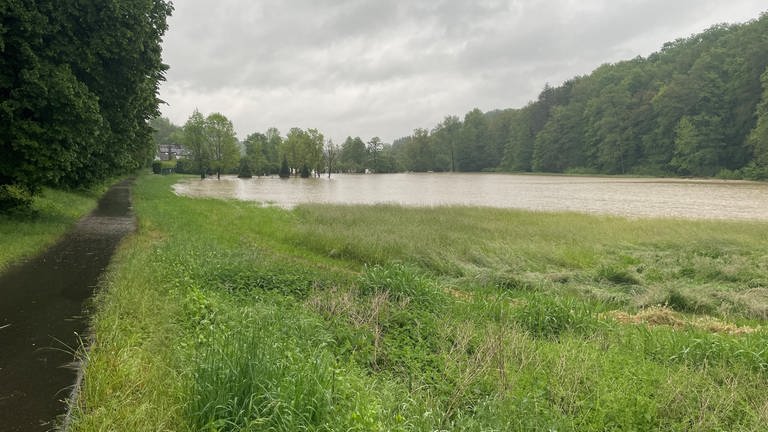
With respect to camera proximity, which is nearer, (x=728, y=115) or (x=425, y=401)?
(x=425, y=401)

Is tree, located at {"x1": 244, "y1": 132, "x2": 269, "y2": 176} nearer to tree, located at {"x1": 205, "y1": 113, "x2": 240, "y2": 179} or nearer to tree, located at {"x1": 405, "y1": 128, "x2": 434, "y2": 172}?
tree, located at {"x1": 205, "y1": 113, "x2": 240, "y2": 179}

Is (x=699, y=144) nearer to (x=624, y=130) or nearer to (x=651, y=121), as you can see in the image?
(x=651, y=121)

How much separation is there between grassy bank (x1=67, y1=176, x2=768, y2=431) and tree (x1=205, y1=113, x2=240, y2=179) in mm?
86413

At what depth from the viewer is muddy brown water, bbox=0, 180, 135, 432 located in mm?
3822

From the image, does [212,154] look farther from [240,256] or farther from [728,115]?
[728,115]

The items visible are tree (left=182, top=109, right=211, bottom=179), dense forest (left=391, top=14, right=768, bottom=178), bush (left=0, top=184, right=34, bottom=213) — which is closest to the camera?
bush (left=0, top=184, right=34, bottom=213)

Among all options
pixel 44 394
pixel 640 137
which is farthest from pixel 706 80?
pixel 44 394

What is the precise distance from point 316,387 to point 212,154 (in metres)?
96.9

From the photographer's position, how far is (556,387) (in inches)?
191

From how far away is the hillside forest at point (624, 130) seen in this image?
67438 millimetres

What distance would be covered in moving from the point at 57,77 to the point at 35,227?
4.47m

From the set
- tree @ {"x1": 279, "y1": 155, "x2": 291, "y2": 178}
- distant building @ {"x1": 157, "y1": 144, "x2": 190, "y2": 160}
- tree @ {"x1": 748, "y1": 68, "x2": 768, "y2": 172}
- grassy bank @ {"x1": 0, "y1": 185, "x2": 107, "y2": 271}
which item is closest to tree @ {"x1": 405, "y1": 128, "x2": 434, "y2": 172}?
tree @ {"x1": 279, "y1": 155, "x2": 291, "y2": 178}

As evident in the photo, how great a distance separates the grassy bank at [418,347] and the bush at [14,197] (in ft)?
13.9

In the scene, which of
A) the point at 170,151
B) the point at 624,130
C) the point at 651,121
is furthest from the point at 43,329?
the point at 170,151
